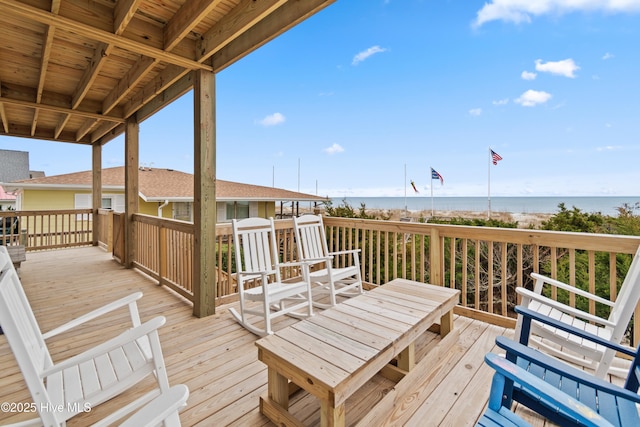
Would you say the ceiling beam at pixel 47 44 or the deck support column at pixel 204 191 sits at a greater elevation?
the ceiling beam at pixel 47 44

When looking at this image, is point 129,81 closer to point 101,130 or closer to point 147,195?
point 101,130

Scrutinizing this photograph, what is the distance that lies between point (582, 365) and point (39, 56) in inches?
246

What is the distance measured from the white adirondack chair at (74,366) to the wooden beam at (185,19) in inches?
81.3

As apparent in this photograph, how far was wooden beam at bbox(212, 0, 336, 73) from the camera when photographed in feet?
6.92

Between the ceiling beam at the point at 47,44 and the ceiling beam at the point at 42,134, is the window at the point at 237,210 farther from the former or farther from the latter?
the ceiling beam at the point at 47,44

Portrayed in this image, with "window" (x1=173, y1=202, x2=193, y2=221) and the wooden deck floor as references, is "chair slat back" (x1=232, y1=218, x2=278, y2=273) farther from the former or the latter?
"window" (x1=173, y1=202, x2=193, y2=221)

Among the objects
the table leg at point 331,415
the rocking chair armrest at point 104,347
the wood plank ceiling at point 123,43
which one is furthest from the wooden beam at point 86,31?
the table leg at point 331,415

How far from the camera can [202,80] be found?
305cm

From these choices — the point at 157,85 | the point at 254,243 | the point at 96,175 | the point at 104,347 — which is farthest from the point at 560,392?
the point at 96,175

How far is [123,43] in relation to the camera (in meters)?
2.58

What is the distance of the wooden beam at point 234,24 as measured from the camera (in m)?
2.12

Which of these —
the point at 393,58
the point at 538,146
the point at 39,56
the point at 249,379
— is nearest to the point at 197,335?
the point at 249,379

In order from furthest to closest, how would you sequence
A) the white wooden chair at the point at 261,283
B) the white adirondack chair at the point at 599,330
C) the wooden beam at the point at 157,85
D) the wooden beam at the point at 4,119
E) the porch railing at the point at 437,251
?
1. the wooden beam at the point at 4,119
2. the wooden beam at the point at 157,85
3. the white wooden chair at the point at 261,283
4. the porch railing at the point at 437,251
5. the white adirondack chair at the point at 599,330

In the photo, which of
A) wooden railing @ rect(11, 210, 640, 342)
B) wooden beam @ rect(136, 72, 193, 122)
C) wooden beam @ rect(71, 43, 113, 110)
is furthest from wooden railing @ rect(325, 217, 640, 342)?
wooden beam @ rect(71, 43, 113, 110)
